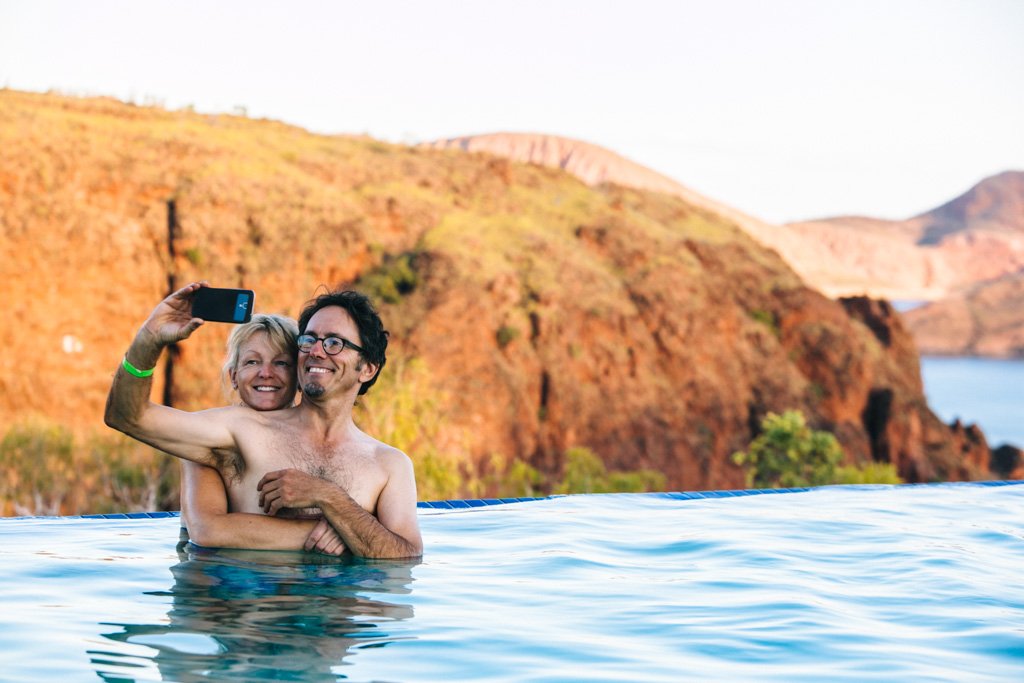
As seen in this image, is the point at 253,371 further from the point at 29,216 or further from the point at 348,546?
the point at 29,216

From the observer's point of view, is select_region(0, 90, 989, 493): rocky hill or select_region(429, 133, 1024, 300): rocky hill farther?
select_region(429, 133, 1024, 300): rocky hill

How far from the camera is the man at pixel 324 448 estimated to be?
390 cm

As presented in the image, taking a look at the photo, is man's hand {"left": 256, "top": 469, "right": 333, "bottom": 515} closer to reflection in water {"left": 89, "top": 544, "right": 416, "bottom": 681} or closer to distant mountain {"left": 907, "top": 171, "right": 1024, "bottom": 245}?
reflection in water {"left": 89, "top": 544, "right": 416, "bottom": 681}

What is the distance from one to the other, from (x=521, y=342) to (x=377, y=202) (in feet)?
18.9

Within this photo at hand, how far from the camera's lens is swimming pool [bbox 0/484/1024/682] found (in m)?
3.26

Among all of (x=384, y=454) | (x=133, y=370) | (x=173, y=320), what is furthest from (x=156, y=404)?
(x=384, y=454)

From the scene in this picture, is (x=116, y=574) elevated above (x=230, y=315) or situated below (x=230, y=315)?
below

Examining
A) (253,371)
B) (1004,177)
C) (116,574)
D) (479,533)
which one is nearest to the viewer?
(253,371)

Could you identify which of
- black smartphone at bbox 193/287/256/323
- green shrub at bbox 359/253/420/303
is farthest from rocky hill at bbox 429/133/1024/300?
black smartphone at bbox 193/287/256/323

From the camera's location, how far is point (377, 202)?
3158 centimetres

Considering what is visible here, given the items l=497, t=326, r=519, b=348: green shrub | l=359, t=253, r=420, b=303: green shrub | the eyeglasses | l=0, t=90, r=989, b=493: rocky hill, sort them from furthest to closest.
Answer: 1. l=497, t=326, r=519, b=348: green shrub
2. l=359, t=253, r=420, b=303: green shrub
3. l=0, t=90, r=989, b=493: rocky hill
4. the eyeglasses

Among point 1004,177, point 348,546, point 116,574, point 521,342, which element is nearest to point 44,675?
point 348,546

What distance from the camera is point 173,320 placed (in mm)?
3367

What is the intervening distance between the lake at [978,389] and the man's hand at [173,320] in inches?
2787
